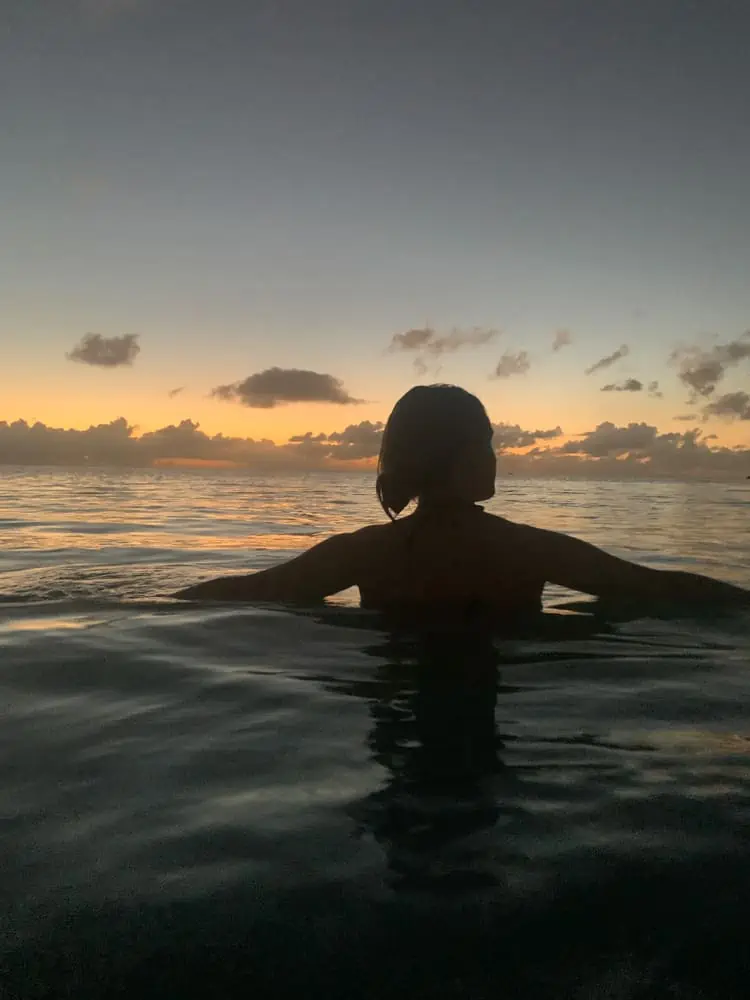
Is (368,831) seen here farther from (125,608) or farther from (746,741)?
(125,608)

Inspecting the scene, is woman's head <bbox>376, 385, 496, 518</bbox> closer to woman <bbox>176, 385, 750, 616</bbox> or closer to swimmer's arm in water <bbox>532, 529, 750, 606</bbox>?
woman <bbox>176, 385, 750, 616</bbox>

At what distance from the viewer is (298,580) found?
190 inches

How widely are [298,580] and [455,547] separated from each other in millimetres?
1207

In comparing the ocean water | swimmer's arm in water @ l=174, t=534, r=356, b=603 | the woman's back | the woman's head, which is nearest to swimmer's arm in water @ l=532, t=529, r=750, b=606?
the woman's back

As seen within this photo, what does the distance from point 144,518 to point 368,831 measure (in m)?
14.0

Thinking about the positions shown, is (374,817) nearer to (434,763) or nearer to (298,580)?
(434,763)

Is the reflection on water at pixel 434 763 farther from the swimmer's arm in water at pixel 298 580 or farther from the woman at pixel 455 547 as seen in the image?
the swimmer's arm in water at pixel 298 580

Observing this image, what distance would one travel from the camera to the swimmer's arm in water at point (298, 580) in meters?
4.53

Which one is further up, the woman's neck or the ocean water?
the woman's neck

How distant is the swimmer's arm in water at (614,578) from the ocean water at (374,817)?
389 mm

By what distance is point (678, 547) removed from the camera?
1010cm

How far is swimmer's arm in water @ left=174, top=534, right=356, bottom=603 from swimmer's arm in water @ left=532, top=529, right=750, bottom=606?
1.25m

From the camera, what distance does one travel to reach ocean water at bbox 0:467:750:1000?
1.41 metres

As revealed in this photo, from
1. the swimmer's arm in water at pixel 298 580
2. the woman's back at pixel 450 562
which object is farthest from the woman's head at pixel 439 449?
the swimmer's arm in water at pixel 298 580
